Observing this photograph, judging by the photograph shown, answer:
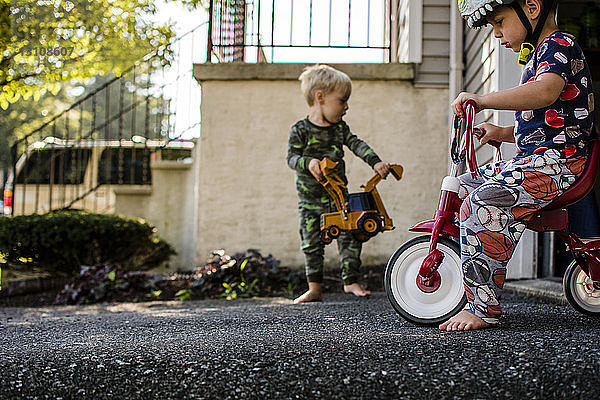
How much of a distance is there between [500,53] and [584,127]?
Result: 2.07m

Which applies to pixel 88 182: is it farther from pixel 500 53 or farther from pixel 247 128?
pixel 500 53

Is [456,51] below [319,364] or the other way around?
the other way around

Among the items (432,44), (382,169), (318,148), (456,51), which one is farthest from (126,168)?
(382,169)

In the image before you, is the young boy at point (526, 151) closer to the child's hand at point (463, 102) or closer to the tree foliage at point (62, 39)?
the child's hand at point (463, 102)

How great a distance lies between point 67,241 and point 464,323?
15.2ft

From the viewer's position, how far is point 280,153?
5.91 m

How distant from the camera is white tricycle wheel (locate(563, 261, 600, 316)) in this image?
8.43 feet

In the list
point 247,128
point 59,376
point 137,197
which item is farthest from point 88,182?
point 59,376

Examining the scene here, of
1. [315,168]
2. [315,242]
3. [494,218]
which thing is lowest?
[315,242]

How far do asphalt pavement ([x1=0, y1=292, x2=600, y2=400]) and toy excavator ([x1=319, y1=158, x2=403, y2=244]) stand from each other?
1163mm

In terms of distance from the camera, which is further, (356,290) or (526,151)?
(356,290)

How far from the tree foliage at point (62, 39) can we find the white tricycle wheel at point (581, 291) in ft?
18.7

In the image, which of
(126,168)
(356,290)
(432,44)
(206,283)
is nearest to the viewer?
(356,290)

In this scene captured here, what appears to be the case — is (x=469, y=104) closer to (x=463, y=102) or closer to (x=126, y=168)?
(x=463, y=102)
